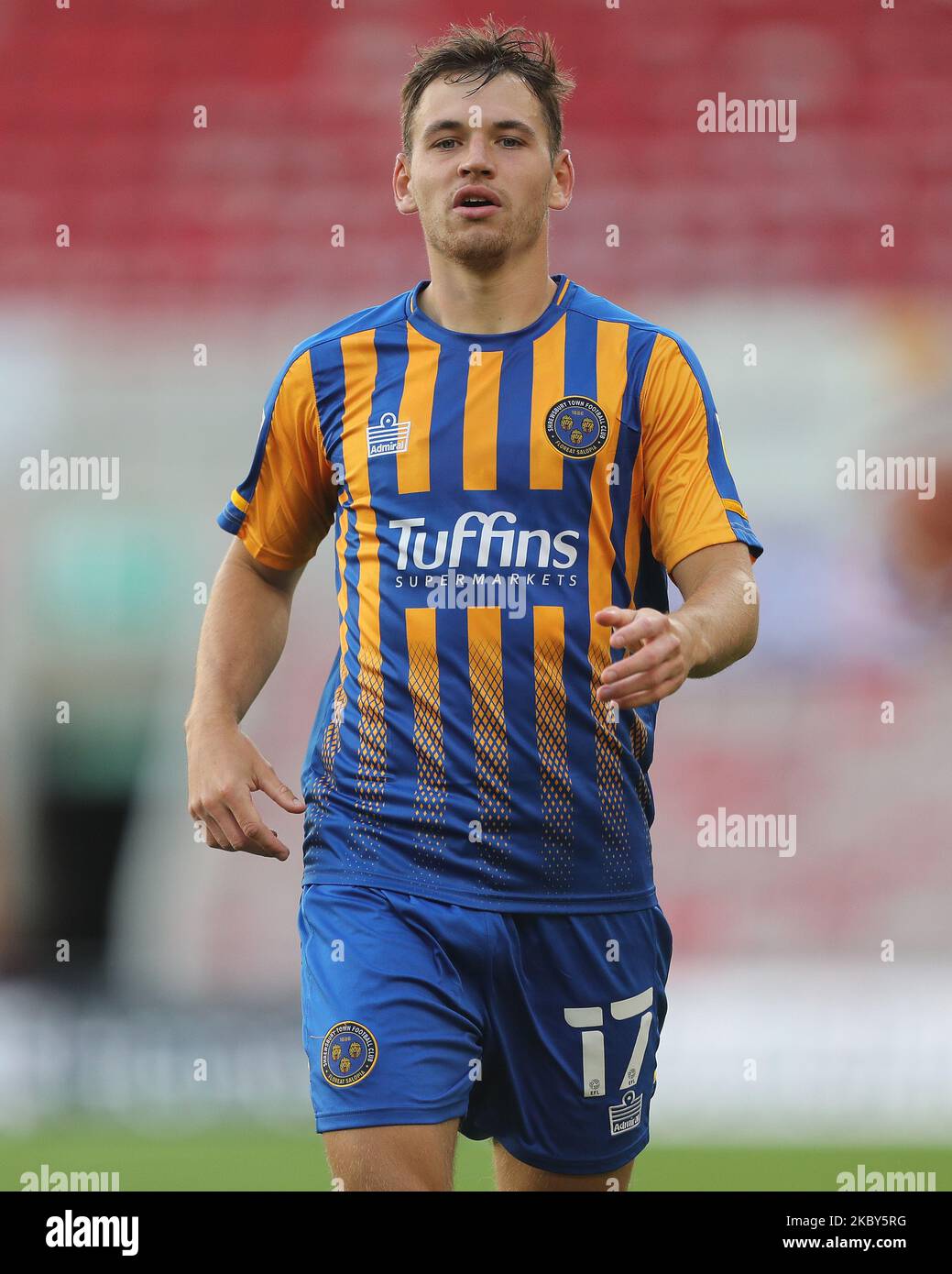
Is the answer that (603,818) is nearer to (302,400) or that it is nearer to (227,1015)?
(302,400)

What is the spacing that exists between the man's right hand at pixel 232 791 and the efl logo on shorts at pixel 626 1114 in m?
0.69

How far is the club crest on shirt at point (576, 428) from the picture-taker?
2.37m

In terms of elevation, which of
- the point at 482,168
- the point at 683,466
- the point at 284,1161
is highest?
the point at 482,168

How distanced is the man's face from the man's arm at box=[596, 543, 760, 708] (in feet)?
2.05

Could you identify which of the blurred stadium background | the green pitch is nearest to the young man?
the green pitch

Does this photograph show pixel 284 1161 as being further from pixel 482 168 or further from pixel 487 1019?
pixel 482 168

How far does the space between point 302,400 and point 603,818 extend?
0.87 m

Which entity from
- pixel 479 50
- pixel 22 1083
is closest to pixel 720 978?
pixel 22 1083

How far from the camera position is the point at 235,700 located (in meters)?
2.51

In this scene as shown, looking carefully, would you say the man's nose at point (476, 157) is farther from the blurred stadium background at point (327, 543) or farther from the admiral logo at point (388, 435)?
the blurred stadium background at point (327, 543)

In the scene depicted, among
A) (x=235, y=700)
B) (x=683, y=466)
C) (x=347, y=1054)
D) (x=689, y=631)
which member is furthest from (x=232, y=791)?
(x=683, y=466)

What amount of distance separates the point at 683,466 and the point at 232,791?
34.1 inches

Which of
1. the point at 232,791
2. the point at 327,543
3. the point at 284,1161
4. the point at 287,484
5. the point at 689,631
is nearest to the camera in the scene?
the point at 689,631

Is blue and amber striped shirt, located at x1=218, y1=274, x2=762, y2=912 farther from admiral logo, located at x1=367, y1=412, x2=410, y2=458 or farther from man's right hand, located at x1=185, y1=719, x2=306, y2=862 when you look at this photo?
man's right hand, located at x1=185, y1=719, x2=306, y2=862
